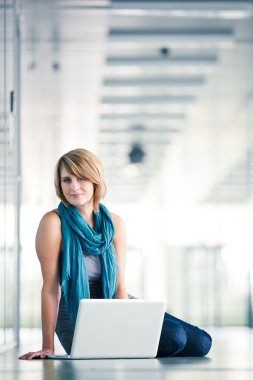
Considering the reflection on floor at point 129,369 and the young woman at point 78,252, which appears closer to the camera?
the reflection on floor at point 129,369

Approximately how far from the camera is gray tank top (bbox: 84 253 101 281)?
3766mm

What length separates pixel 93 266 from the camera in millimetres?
3773

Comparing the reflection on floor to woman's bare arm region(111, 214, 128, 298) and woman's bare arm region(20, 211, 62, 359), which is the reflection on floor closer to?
woman's bare arm region(20, 211, 62, 359)

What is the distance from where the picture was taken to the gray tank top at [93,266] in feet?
12.4

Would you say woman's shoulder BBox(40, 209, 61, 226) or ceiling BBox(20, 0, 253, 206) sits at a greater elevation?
ceiling BBox(20, 0, 253, 206)

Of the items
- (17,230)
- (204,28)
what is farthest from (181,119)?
(17,230)

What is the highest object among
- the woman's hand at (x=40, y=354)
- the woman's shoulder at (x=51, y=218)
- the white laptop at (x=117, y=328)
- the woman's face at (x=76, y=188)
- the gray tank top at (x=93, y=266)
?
the woman's face at (x=76, y=188)

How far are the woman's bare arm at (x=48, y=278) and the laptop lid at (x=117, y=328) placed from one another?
0.15 m

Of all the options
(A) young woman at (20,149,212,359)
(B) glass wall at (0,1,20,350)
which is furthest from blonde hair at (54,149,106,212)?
(B) glass wall at (0,1,20,350)

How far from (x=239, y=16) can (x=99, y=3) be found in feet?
3.75

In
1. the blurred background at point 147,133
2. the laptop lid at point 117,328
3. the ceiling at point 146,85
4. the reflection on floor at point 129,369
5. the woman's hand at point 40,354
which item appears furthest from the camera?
the ceiling at point 146,85

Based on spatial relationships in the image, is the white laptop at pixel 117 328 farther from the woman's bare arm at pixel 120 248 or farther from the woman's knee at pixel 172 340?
the woman's bare arm at pixel 120 248

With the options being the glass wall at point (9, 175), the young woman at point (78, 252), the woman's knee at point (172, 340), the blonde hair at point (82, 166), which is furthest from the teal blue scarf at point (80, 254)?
the glass wall at point (9, 175)

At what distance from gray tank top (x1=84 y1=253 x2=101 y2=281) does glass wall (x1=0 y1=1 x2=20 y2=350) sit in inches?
40.0
